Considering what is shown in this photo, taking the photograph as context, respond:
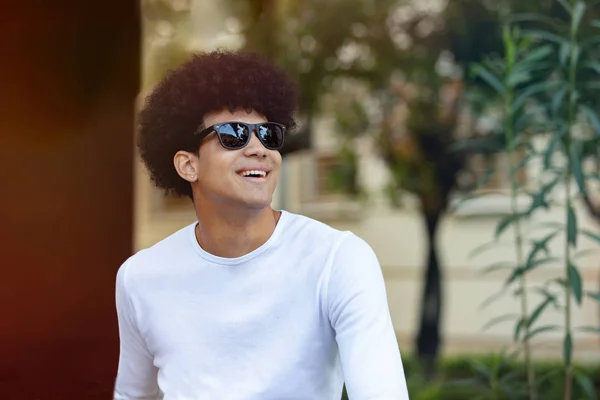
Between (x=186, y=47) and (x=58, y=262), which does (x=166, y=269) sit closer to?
(x=58, y=262)

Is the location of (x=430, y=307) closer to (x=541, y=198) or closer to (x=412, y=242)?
(x=412, y=242)

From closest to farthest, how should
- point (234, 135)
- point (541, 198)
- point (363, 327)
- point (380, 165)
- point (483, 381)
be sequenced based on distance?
point (363, 327) → point (234, 135) → point (541, 198) → point (483, 381) → point (380, 165)

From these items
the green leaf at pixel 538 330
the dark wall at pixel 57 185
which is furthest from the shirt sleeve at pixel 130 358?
the green leaf at pixel 538 330

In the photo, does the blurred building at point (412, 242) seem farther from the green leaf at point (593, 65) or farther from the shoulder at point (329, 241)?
the shoulder at point (329, 241)

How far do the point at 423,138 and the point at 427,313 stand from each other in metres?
1.36

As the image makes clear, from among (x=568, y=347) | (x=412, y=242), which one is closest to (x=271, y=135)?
(x=568, y=347)

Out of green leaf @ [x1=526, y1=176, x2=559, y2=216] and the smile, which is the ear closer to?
the smile

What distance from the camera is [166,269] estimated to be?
4.57 feet

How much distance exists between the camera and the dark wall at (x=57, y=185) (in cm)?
285

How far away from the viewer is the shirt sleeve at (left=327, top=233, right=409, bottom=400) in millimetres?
1181

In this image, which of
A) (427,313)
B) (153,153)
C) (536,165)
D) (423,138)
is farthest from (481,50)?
(153,153)

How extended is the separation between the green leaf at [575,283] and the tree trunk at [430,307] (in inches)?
105

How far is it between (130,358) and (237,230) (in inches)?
15.3

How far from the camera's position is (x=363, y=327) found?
3.96 ft
